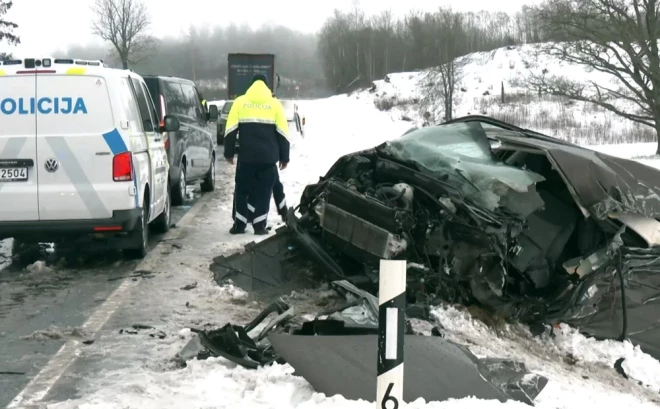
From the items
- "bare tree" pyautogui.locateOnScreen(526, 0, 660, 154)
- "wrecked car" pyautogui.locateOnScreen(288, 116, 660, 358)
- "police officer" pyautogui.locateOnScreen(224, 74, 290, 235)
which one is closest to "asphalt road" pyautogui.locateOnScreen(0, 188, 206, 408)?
"police officer" pyautogui.locateOnScreen(224, 74, 290, 235)

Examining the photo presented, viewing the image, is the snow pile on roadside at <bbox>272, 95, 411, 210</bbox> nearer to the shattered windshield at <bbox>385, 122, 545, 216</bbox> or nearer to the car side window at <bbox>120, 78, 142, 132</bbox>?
the car side window at <bbox>120, 78, 142, 132</bbox>

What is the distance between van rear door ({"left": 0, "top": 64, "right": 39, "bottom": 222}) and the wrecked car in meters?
2.93

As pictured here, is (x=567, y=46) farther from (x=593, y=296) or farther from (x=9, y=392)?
(x=9, y=392)

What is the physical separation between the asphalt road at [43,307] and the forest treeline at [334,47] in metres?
26.1

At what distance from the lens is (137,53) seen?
46.6m

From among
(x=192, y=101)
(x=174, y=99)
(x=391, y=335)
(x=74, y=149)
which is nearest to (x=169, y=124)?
(x=74, y=149)

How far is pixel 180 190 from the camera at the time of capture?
1204 cm

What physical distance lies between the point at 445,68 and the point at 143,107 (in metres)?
28.8

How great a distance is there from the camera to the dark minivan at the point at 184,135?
11.5 m

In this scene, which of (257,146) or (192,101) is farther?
(192,101)

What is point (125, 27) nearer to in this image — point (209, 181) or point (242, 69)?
point (242, 69)

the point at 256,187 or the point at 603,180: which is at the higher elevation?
the point at 603,180

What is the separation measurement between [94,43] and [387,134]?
2597cm

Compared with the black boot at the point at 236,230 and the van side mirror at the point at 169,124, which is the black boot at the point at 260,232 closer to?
the black boot at the point at 236,230
